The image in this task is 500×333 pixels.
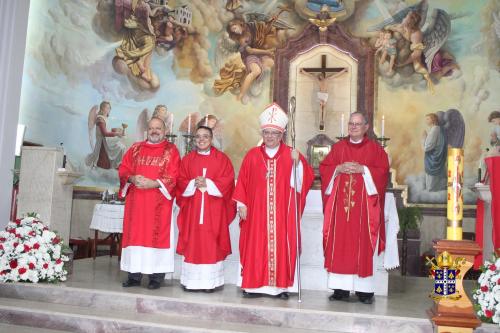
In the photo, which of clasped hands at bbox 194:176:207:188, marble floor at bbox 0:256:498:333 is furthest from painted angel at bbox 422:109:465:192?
clasped hands at bbox 194:176:207:188

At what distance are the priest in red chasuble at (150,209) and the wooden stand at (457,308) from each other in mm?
2906

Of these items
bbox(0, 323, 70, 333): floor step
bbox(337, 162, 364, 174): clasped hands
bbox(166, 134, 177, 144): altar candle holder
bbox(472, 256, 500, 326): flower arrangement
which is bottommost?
bbox(0, 323, 70, 333): floor step

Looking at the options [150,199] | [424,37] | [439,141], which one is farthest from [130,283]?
[424,37]

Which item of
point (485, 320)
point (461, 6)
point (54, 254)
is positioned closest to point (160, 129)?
point (54, 254)

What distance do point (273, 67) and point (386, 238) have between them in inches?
258

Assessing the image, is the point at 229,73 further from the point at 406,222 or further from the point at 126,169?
the point at 126,169

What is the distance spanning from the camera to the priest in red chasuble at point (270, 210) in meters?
5.90

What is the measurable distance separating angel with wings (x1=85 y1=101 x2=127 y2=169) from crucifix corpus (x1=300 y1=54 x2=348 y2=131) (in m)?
4.28

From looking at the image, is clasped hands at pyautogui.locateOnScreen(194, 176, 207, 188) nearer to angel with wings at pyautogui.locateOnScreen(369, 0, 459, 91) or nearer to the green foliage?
the green foliage

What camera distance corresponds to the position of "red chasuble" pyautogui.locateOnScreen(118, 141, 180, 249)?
20.4 ft

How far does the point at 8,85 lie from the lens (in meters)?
10.1

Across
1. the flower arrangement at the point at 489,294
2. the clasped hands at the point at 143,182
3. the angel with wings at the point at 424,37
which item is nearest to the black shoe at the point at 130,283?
the clasped hands at the point at 143,182

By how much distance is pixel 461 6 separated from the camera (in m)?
11.4

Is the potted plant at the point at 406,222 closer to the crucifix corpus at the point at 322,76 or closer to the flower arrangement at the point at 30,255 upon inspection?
the crucifix corpus at the point at 322,76
